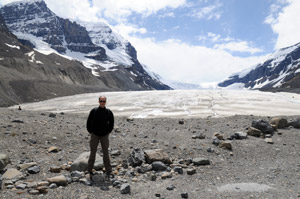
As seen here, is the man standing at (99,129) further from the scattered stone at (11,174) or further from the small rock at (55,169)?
the scattered stone at (11,174)

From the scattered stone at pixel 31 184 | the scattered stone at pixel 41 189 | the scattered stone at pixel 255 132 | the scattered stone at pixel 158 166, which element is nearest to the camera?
the scattered stone at pixel 41 189

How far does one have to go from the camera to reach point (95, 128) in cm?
729

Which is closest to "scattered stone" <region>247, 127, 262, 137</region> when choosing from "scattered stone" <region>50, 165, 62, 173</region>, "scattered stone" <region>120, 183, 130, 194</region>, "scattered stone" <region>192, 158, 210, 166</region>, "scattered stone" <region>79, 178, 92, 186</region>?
"scattered stone" <region>192, 158, 210, 166</region>

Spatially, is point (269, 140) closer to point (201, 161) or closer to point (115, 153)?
point (201, 161)

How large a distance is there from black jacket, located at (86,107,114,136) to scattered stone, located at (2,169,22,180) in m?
2.19

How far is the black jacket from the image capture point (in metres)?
7.29

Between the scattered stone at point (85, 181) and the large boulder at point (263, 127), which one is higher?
the large boulder at point (263, 127)

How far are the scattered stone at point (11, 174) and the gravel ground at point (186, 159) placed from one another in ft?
1.23

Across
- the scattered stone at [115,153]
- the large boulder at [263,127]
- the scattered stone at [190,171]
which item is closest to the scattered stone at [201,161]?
the scattered stone at [190,171]

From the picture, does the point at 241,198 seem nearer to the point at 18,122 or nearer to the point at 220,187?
the point at 220,187

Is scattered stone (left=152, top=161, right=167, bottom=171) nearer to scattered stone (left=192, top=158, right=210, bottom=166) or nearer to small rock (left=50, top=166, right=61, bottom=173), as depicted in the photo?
scattered stone (left=192, top=158, right=210, bottom=166)

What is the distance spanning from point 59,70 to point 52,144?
12985cm

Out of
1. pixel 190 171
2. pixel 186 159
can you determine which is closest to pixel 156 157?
pixel 186 159

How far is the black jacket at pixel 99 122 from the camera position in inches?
287
